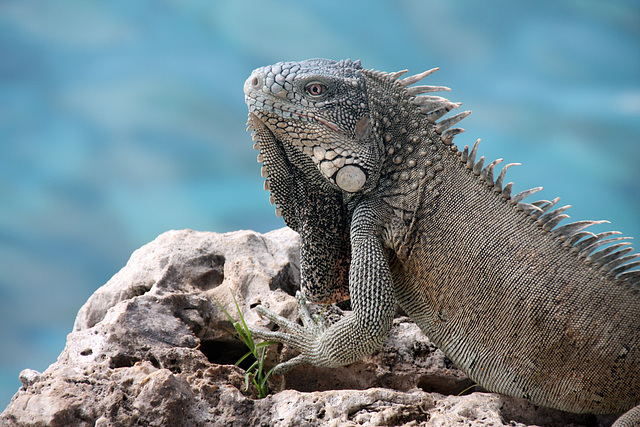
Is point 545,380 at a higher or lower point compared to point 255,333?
lower

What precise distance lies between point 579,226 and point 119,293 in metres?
3.35

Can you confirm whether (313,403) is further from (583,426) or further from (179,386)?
(583,426)

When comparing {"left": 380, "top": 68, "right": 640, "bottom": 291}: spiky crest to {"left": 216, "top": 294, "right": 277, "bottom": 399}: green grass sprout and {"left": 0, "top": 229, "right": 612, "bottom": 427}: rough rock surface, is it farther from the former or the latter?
{"left": 216, "top": 294, "right": 277, "bottom": 399}: green grass sprout

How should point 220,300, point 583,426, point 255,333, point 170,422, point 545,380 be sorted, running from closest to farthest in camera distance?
1. point 170,422
2. point 545,380
3. point 583,426
4. point 255,333
5. point 220,300

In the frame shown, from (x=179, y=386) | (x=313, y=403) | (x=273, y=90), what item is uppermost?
(x=273, y=90)

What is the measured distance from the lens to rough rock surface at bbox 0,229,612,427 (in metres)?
2.84

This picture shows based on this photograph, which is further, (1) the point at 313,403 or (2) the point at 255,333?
(2) the point at 255,333

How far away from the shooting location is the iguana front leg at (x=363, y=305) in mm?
3305

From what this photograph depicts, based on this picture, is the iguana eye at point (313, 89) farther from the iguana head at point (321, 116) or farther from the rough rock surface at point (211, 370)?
the rough rock surface at point (211, 370)

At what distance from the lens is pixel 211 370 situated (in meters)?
3.24

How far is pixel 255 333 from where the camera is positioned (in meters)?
3.75

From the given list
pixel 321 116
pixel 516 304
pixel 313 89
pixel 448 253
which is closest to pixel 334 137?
pixel 321 116

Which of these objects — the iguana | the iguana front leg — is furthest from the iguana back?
the iguana front leg

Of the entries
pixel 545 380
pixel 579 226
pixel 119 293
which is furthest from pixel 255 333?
pixel 579 226
